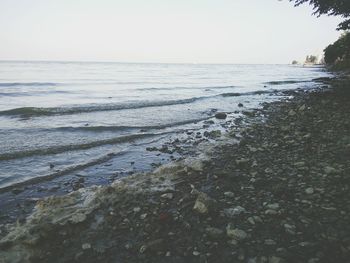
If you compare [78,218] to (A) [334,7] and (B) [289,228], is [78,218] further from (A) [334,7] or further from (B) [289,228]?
(A) [334,7]

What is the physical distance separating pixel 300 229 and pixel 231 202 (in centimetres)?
122

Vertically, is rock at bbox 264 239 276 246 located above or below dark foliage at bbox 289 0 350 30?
below

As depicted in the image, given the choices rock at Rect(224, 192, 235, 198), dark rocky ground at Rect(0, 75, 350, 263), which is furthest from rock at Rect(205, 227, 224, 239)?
rock at Rect(224, 192, 235, 198)

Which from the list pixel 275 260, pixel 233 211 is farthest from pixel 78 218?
pixel 275 260

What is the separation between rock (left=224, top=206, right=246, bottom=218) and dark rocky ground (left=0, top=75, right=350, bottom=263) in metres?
0.01

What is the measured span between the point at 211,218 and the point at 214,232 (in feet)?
1.39

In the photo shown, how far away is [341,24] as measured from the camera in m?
22.6

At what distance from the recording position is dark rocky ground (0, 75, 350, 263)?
12.3ft

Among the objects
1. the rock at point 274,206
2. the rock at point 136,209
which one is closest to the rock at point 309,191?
the rock at point 274,206

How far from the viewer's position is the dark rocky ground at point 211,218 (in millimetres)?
3740

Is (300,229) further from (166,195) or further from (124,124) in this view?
(124,124)

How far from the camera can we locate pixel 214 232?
13.4 ft

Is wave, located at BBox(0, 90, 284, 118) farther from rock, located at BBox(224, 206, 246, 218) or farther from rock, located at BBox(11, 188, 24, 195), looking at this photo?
rock, located at BBox(224, 206, 246, 218)

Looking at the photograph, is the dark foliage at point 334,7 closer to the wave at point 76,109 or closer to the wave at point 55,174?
the wave at point 76,109
